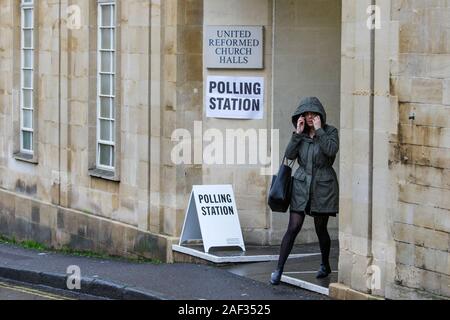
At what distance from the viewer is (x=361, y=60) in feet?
40.2

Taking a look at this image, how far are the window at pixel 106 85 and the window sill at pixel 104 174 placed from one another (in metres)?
0.07

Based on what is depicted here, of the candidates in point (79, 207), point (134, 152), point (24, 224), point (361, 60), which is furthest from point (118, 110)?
point (361, 60)

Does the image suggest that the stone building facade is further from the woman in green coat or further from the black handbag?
the black handbag

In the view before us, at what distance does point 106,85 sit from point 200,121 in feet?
8.42

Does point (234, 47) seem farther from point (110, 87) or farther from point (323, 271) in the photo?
point (323, 271)

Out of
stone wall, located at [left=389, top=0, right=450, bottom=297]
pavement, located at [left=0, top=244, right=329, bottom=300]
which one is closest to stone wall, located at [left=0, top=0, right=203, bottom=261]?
pavement, located at [left=0, top=244, right=329, bottom=300]

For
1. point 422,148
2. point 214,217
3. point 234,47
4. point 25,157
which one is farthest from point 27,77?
point 422,148

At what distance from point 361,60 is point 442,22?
117 cm

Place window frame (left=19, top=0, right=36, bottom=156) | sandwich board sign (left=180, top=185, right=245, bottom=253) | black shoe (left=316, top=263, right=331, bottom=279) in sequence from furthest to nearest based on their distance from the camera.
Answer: window frame (left=19, top=0, right=36, bottom=156) < sandwich board sign (left=180, top=185, right=245, bottom=253) < black shoe (left=316, top=263, right=331, bottom=279)

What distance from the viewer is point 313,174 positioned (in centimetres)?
1323

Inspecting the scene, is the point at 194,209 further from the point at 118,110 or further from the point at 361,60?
the point at 361,60

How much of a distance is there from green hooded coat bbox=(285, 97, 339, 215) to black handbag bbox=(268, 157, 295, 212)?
2.2 inches

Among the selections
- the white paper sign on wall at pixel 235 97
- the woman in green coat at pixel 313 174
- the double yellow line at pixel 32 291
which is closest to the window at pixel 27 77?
the white paper sign on wall at pixel 235 97

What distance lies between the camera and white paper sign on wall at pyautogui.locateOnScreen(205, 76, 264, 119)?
15734 millimetres
